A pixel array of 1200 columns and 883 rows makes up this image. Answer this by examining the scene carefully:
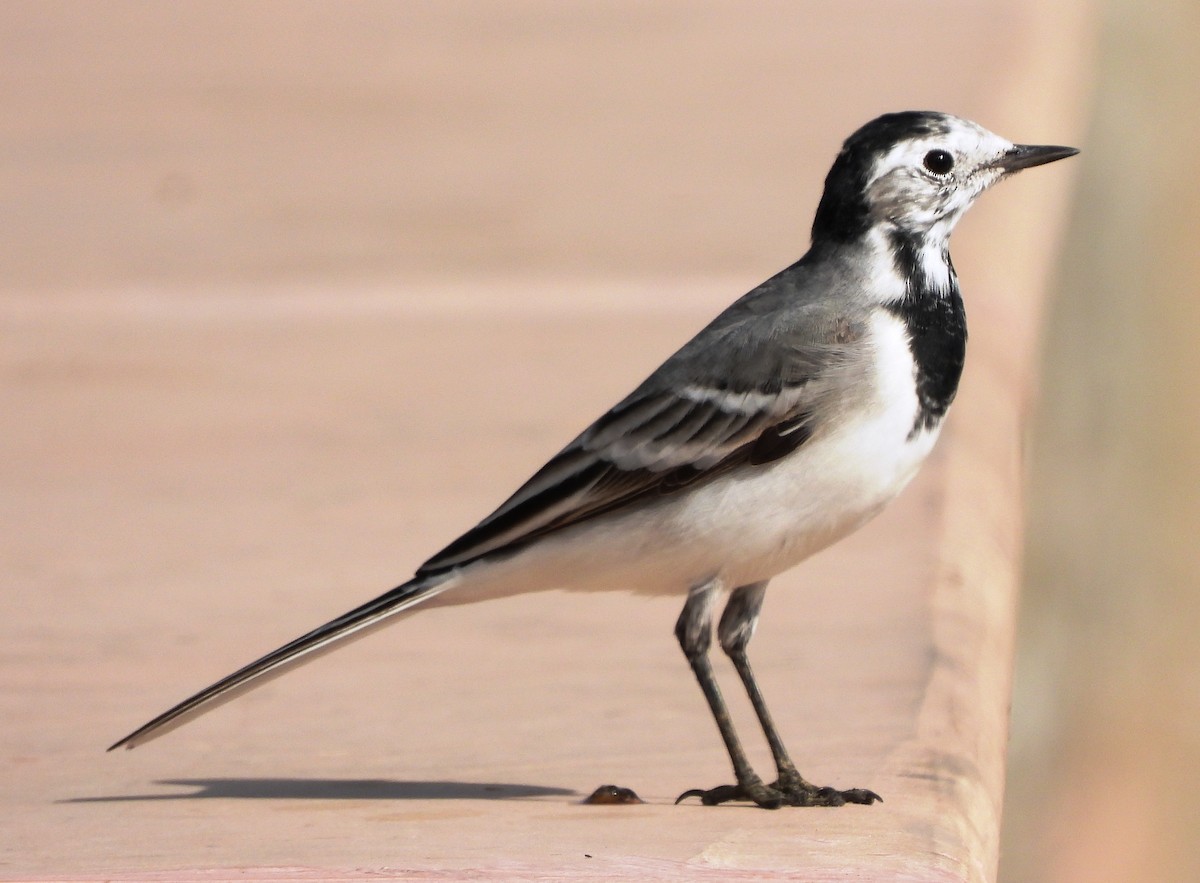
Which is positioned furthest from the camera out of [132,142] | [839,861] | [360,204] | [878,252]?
[132,142]

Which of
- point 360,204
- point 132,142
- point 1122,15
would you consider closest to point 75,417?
point 360,204

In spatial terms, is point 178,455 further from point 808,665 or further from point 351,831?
point 351,831

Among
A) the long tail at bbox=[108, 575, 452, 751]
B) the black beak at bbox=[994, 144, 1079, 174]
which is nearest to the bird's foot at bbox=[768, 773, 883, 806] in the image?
the long tail at bbox=[108, 575, 452, 751]

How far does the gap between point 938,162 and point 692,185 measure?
7135mm

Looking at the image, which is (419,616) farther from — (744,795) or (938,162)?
(938,162)

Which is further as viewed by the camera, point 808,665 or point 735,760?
point 808,665

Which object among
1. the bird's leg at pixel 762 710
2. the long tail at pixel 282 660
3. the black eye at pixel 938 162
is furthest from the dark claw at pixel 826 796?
the black eye at pixel 938 162

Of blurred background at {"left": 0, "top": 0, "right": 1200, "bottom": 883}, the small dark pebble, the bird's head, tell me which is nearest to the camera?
the small dark pebble

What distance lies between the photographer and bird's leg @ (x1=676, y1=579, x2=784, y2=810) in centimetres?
491

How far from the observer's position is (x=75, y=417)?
9109mm

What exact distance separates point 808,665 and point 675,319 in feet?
13.2

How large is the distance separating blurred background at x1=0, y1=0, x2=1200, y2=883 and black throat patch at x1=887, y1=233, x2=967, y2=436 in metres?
3.96

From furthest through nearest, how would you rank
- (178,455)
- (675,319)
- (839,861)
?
(675,319), (178,455), (839,861)

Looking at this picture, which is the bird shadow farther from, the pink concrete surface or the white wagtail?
the white wagtail
